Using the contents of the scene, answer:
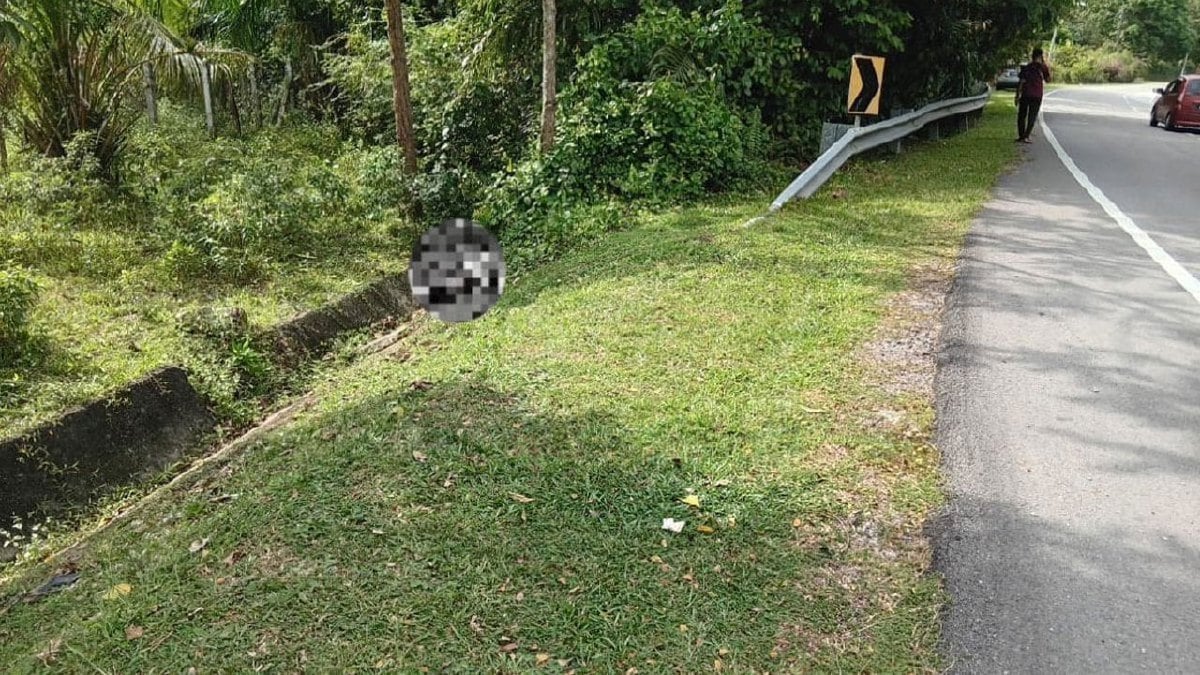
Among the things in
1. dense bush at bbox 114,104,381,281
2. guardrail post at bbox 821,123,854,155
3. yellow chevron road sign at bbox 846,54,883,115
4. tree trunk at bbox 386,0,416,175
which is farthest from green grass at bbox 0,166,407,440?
yellow chevron road sign at bbox 846,54,883,115

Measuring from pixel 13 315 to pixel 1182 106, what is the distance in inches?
874

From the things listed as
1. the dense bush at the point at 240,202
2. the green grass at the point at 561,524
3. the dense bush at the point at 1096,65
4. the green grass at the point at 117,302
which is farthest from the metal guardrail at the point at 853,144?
the dense bush at the point at 1096,65

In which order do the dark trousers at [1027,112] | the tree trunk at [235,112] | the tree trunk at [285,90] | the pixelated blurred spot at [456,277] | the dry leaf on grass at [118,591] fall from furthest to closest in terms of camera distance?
1. the tree trunk at [285,90]
2. the tree trunk at [235,112]
3. the dark trousers at [1027,112]
4. the pixelated blurred spot at [456,277]
5. the dry leaf on grass at [118,591]

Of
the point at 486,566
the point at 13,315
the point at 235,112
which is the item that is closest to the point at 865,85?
the point at 486,566

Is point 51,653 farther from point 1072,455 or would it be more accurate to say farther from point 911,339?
point 911,339

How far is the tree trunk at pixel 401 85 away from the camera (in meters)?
8.90

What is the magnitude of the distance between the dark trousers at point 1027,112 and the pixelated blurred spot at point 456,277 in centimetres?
1077

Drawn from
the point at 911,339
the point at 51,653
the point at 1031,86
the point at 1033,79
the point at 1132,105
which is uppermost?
the point at 1033,79

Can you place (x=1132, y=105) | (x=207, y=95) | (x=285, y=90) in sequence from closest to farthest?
(x=207, y=95) → (x=285, y=90) → (x=1132, y=105)

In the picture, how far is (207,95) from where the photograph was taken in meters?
13.0

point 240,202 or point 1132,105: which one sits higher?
point 1132,105

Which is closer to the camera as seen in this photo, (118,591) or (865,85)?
(118,591)

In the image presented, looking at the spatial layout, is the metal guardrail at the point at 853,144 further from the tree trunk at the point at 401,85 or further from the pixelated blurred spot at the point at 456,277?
the tree trunk at the point at 401,85

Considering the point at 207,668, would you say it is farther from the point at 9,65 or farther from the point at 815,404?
the point at 9,65
